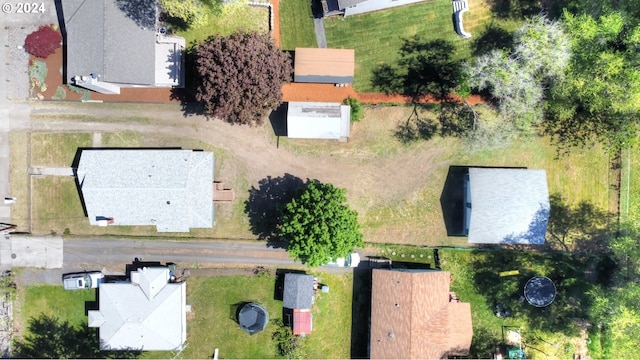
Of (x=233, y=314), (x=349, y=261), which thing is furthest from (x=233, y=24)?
(x=233, y=314)

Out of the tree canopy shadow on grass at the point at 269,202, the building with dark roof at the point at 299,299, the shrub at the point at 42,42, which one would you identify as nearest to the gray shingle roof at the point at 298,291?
the building with dark roof at the point at 299,299

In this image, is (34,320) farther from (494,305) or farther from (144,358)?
(494,305)

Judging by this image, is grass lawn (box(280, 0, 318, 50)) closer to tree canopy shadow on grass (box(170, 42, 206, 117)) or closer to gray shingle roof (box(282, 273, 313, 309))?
tree canopy shadow on grass (box(170, 42, 206, 117))

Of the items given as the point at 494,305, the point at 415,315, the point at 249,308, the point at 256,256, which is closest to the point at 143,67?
the point at 256,256

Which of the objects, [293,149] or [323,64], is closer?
[323,64]

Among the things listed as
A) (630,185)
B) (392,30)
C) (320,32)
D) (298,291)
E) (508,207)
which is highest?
(392,30)

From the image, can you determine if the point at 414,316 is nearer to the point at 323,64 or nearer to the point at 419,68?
the point at 419,68

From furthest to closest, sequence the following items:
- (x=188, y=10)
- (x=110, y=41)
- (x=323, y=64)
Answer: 1. (x=323, y=64)
2. (x=188, y=10)
3. (x=110, y=41)
